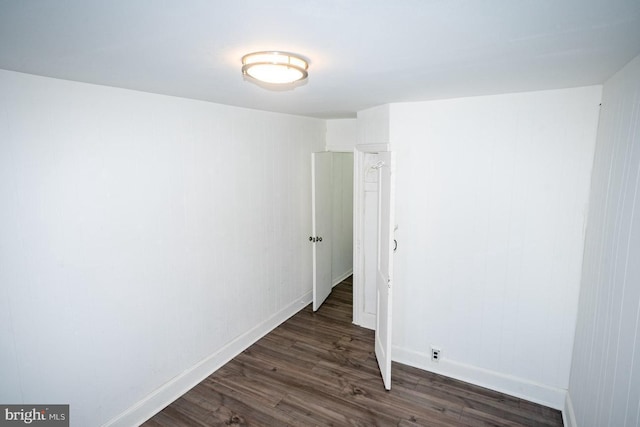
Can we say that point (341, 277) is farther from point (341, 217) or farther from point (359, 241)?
point (359, 241)

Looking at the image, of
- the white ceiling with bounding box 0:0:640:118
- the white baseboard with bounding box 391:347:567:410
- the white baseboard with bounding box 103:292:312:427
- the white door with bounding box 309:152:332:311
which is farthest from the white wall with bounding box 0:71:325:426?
the white baseboard with bounding box 391:347:567:410

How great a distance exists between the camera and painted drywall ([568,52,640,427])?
171cm

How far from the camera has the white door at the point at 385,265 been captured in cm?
308

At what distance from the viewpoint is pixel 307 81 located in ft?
7.66

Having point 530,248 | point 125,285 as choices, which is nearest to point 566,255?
point 530,248

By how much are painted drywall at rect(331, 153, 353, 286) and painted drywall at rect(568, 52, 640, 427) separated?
11.0ft

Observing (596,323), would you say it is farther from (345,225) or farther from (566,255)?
(345,225)

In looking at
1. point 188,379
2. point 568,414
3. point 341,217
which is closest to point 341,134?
point 341,217

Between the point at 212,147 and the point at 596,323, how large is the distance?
322 centimetres

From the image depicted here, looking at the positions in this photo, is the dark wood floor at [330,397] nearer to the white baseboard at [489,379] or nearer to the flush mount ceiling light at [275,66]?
the white baseboard at [489,379]

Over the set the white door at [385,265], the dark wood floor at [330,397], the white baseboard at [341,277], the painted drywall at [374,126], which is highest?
the painted drywall at [374,126]

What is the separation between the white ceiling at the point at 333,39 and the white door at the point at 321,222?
2251 millimetres

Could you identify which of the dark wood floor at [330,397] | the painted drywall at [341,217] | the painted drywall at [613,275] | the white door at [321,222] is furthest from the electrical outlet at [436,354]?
the painted drywall at [341,217]

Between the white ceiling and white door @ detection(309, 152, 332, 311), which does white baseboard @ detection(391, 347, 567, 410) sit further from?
the white ceiling
